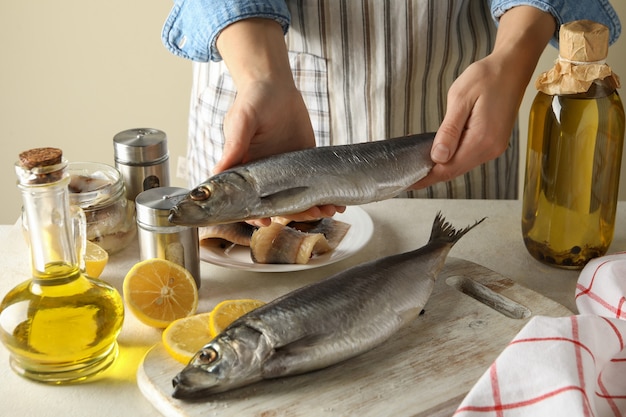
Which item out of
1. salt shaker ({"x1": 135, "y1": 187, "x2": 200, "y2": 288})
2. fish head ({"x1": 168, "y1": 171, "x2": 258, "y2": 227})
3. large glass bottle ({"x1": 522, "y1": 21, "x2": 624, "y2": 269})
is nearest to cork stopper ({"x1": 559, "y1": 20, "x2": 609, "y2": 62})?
large glass bottle ({"x1": 522, "y1": 21, "x2": 624, "y2": 269})

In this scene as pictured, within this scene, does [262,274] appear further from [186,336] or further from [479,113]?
[479,113]

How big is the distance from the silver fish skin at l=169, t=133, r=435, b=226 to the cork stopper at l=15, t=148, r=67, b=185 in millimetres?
185

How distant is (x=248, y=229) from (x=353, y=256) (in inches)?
8.0

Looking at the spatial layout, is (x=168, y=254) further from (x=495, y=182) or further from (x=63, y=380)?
(x=495, y=182)

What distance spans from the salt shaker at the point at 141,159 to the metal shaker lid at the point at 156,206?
0.22 m

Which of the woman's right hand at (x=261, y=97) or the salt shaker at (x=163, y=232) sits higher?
the woman's right hand at (x=261, y=97)

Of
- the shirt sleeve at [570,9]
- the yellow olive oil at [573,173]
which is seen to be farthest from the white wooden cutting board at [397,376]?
the shirt sleeve at [570,9]

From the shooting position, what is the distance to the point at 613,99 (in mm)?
1364

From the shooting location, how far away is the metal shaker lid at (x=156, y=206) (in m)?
1.34

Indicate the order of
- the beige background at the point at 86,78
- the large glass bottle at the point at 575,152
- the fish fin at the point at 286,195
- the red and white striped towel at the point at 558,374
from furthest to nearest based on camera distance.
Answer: the beige background at the point at 86,78 < the large glass bottle at the point at 575,152 < the fish fin at the point at 286,195 < the red and white striped towel at the point at 558,374

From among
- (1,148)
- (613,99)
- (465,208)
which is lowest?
(1,148)

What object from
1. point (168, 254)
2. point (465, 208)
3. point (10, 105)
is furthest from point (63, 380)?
point (10, 105)

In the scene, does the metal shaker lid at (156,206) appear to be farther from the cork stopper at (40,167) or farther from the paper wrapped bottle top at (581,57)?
the paper wrapped bottle top at (581,57)

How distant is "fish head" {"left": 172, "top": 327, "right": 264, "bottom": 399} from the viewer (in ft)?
3.47
